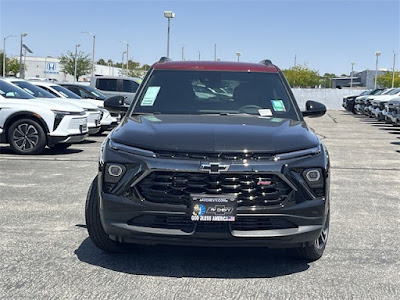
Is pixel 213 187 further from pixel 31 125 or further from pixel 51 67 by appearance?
pixel 51 67

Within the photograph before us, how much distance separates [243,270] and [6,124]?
27.4 feet

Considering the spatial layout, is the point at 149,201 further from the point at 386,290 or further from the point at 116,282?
the point at 386,290

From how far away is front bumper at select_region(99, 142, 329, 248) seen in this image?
161 inches

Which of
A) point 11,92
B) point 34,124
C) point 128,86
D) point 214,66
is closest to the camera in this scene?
point 214,66

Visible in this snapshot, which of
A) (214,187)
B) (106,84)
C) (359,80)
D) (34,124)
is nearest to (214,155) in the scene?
(214,187)

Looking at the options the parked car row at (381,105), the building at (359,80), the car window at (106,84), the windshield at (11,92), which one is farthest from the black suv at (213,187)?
the building at (359,80)

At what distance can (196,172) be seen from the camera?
4055mm

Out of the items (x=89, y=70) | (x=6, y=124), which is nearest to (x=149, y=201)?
(x=6, y=124)

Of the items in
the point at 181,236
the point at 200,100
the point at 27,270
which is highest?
the point at 200,100

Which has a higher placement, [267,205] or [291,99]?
[291,99]

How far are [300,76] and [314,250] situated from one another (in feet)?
345

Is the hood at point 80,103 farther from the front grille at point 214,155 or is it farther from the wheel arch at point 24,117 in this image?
the front grille at point 214,155

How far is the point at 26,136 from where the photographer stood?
1174 centimetres

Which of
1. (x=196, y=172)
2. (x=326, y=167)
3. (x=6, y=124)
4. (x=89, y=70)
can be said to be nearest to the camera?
(x=196, y=172)
